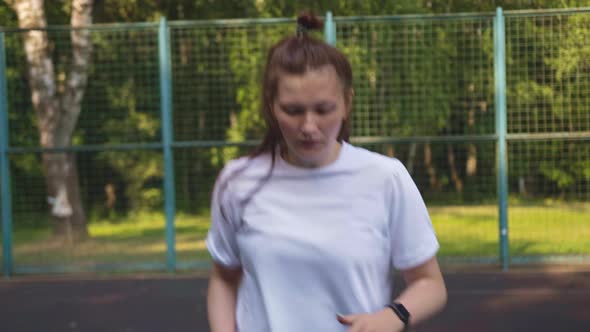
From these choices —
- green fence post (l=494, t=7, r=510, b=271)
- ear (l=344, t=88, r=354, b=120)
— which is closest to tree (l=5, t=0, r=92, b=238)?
green fence post (l=494, t=7, r=510, b=271)

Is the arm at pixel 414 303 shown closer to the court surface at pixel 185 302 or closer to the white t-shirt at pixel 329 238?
the white t-shirt at pixel 329 238

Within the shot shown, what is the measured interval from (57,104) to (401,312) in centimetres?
948

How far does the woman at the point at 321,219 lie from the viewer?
5.64 ft

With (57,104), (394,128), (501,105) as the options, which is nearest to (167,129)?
(57,104)

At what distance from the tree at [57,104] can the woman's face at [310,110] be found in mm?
8696

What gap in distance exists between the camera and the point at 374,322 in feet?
5.63

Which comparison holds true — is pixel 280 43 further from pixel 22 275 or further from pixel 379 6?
pixel 379 6

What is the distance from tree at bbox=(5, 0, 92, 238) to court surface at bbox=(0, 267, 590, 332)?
1629 mm

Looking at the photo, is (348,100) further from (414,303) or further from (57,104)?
(57,104)

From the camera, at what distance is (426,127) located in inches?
415

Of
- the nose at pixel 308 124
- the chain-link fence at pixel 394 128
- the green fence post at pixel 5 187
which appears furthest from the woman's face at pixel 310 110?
the green fence post at pixel 5 187

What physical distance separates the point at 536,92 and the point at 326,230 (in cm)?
778

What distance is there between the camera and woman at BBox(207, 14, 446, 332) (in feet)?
5.64

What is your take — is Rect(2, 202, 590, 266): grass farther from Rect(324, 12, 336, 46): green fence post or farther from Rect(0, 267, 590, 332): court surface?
Rect(324, 12, 336, 46): green fence post
